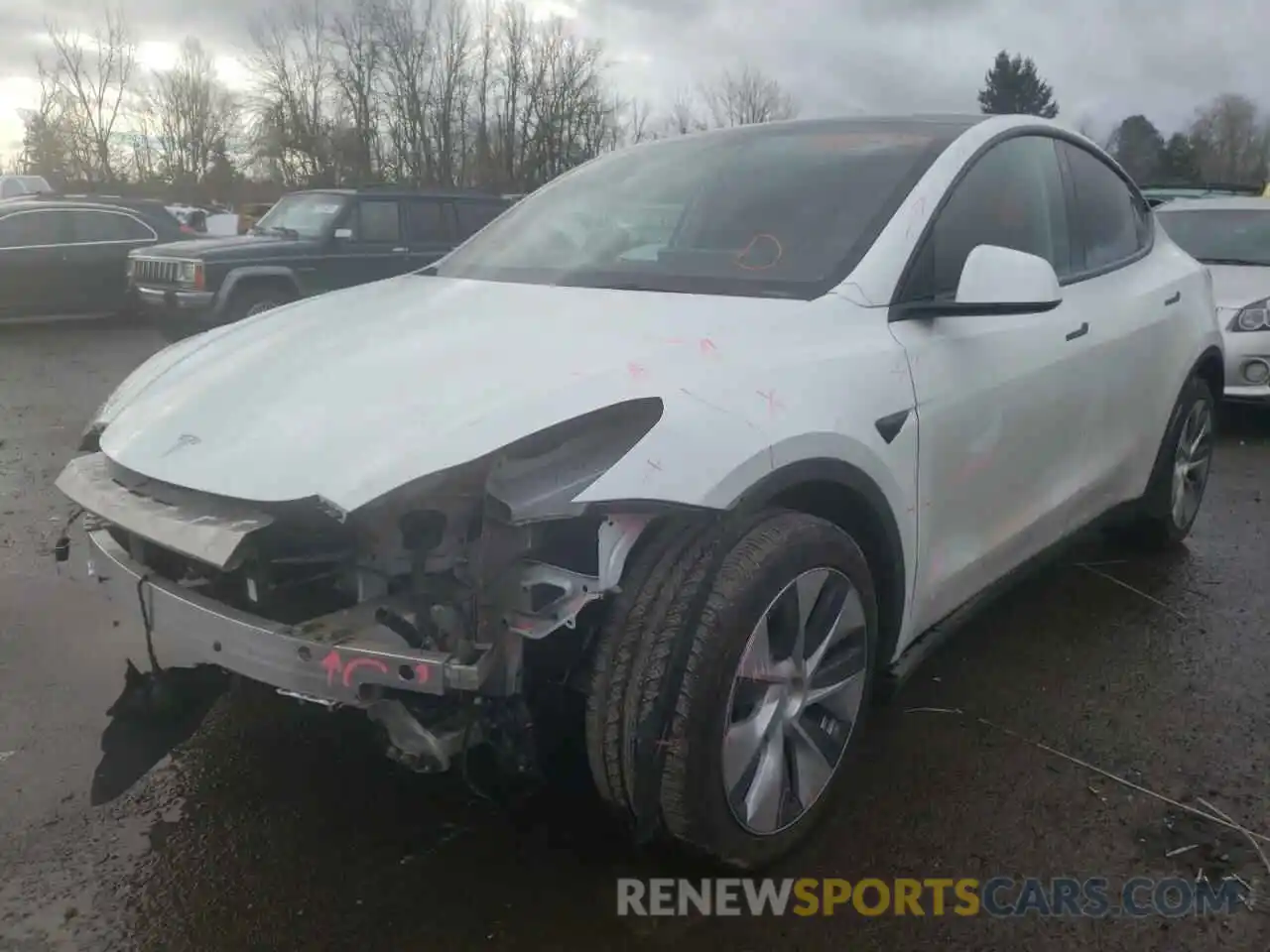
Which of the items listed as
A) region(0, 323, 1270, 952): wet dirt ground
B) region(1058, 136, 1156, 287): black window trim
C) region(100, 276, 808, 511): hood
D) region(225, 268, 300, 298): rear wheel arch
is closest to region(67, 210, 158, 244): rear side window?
region(225, 268, 300, 298): rear wheel arch

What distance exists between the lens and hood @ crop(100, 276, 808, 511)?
6.98 feet

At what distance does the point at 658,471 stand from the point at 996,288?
47.7 inches

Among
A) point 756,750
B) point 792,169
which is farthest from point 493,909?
point 792,169

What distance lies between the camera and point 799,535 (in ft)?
7.61

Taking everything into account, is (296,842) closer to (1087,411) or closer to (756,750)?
(756,750)

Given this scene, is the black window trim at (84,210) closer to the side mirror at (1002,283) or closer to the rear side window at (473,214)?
the rear side window at (473,214)

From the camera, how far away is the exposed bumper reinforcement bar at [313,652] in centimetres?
201

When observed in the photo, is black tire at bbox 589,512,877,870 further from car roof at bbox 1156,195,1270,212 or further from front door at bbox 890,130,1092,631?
car roof at bbox 1156,195,1270,212

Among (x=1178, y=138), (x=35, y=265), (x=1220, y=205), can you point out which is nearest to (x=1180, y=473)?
(x=1220, y=205)

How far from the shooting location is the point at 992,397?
295cm

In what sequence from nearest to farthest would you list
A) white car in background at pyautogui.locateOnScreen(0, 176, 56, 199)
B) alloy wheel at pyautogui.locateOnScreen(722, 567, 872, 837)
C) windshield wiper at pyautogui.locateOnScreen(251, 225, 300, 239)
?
alloy wheel at pyautogui.locateOnScreen(722, 567, 872, 837) → windshield wiper at pyautogui.locateOnScreen(251, 225, 300, 239) → white car in background at pyautogui.locateOnScreen(0, 176, 56, 199)

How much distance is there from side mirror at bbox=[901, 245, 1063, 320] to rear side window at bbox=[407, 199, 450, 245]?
9649mm

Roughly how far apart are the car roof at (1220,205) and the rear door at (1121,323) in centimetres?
514

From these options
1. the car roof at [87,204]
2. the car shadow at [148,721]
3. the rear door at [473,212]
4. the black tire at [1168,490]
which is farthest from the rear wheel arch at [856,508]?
the car roof at [87,204]
